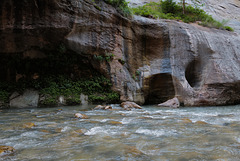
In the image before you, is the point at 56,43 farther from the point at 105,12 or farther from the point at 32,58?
the point at 105,12

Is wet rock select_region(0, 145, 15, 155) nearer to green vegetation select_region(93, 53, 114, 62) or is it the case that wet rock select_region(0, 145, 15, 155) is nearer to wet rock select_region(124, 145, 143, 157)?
wet rock select_region(124, 145, 143, 157)

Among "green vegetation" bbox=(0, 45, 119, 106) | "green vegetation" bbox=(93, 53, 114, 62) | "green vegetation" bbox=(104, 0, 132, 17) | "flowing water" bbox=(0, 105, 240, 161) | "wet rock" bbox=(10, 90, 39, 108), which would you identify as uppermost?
"green vegetation" bbox=(104, 0, 132, 17)

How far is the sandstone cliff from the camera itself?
323 inches

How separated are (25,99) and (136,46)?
7395mm

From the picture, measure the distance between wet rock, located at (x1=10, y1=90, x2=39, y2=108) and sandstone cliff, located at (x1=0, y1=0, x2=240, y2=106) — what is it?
87.8 inches

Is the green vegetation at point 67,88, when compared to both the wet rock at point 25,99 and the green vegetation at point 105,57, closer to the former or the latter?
the wet rock at point 25,99

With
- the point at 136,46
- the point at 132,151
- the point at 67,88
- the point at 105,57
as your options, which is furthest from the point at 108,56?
the point at 132,151

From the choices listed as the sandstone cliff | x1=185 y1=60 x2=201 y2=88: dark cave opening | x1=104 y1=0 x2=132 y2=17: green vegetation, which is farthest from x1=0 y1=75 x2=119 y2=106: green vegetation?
x1=185 y1=60 x2=201 y2=88: dark cave opening

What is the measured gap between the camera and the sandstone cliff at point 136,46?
8203 millimetres

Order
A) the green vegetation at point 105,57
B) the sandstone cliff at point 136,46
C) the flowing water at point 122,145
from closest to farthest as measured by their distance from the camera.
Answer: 1. the flowing water at point 122,145
2. the sandstone cliff at point 136,46
3. the green vegetation at point 105,57

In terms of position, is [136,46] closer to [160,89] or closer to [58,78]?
[160,89]

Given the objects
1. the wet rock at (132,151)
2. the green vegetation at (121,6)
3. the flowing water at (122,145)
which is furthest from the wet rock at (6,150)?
the green vegetation at (121,6)

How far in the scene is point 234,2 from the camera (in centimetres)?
2386

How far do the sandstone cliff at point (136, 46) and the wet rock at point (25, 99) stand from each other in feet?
7.31
